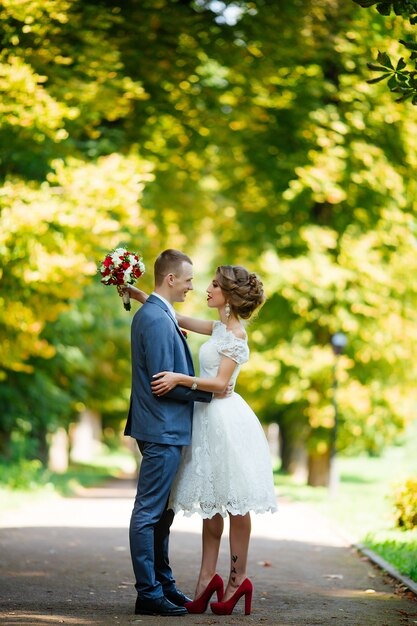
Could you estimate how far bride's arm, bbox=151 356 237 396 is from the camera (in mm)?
6691

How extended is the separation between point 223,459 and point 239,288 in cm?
117

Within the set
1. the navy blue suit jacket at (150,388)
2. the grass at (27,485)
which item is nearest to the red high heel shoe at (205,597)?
the navy blue suit jacket at (150,388)

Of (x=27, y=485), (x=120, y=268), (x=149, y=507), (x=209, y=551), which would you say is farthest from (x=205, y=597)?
(x=27, y=485)

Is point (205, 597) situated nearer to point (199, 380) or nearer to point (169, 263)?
point (199, 380)

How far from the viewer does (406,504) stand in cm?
1232

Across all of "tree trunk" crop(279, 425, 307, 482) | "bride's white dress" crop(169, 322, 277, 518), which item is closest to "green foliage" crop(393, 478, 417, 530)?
"bride's white dress" crop(169, 322, 277, 518)

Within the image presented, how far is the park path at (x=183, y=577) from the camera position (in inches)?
267

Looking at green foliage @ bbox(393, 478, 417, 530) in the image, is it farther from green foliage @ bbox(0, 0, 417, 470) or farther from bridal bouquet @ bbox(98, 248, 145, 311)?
bridal bouquet @ bbox(98, 248, 145, 311)

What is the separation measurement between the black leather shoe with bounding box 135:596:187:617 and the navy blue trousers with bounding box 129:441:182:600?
0.04 m

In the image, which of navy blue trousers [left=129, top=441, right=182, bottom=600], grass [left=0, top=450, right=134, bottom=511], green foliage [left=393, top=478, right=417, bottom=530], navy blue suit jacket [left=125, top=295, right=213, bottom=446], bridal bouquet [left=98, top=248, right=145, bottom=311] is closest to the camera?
navy blue trousers [left=129, top=441, right=182, bottom=600]

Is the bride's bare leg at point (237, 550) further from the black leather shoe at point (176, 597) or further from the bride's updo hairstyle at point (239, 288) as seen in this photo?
the bride's updo hairstyle at point (239, 288)

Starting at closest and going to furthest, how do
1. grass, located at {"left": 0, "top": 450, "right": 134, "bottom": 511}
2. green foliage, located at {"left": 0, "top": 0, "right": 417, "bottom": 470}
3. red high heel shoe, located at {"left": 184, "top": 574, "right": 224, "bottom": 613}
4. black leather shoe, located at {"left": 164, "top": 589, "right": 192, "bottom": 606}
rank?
1. red high heel shoe, located at {"left": 184, "top": 574, "right": 224, "bottom": 613}
2. black leather shoe, located at {"left": 164, "top": 589, "right": 192, "bottom": 606}
3. green foliage, located at {"left": 0, "top": 0, "right": 417, "bottom": 470}
4. grass, located at {"left": 0, "top": 450, "right": 134, "bottom": 511}

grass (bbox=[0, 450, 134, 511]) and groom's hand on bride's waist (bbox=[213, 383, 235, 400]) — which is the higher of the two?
groom's hand on bride's waist (bbox=[213, 383, 235, 400])

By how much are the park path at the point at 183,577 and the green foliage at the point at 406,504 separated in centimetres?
79
